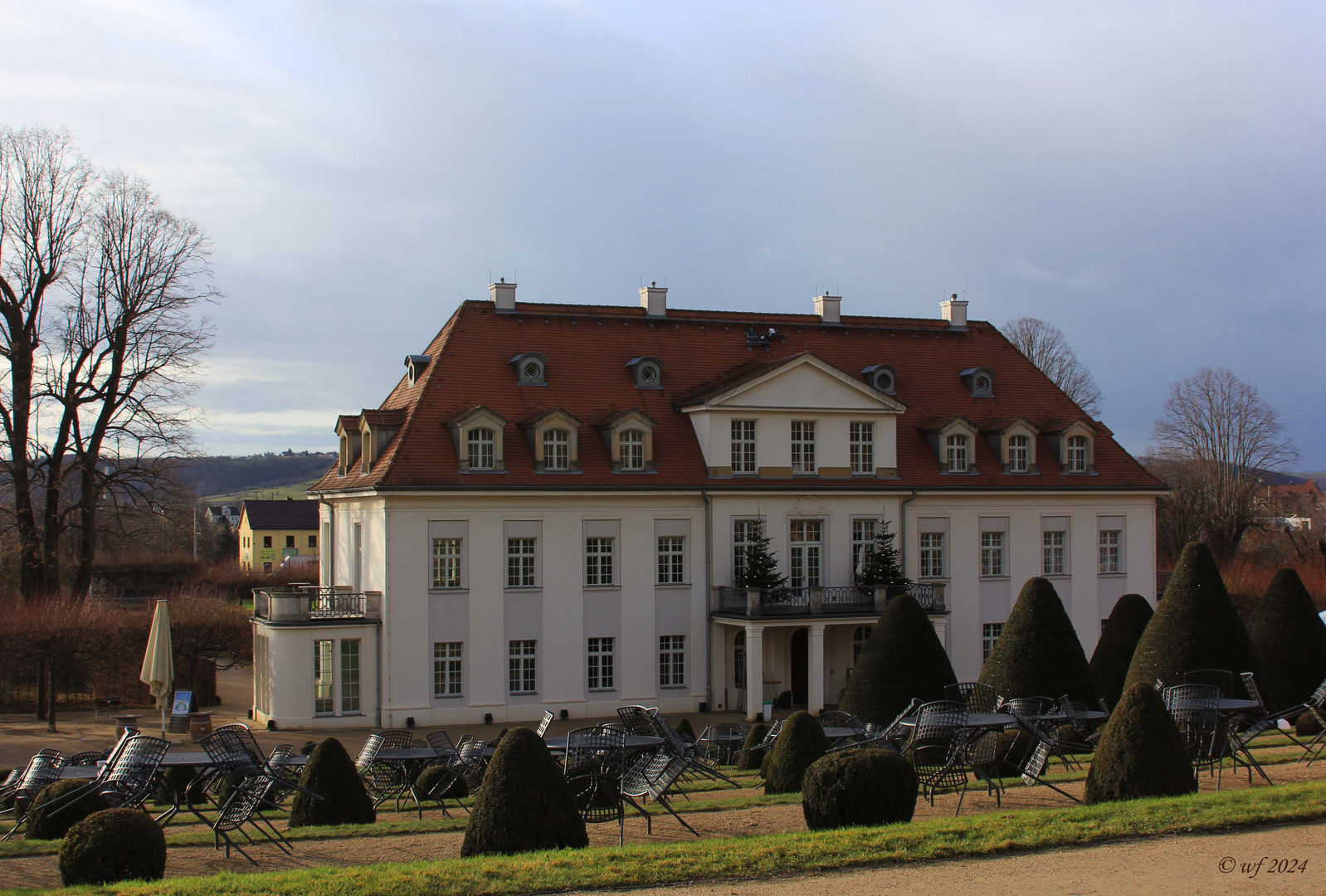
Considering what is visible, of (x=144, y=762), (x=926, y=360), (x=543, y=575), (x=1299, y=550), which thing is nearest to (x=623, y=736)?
(x=144, y=762)

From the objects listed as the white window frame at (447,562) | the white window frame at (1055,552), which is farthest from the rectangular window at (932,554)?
the white window frame at (447,562)

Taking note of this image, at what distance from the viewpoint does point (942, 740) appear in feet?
50.3

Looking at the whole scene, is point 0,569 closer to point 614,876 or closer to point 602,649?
point 602,649

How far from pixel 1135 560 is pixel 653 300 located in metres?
18.2

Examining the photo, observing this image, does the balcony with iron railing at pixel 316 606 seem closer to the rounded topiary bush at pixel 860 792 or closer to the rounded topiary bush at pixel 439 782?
the rounded topiary bush at pixel 439 782

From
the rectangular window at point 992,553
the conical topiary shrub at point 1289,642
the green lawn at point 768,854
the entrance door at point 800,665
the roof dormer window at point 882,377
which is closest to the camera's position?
the green lawn at point 768,854

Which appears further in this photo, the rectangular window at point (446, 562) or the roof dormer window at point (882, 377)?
the roof dormer window at point (882, 377)

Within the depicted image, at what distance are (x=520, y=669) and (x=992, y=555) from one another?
616 inches

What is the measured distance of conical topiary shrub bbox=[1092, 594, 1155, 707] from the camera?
28.2m

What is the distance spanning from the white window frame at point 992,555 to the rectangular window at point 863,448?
4.59 m

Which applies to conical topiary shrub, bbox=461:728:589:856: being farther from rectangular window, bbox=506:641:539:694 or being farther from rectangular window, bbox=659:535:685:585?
rectangular window, bbox=659:535:685:585

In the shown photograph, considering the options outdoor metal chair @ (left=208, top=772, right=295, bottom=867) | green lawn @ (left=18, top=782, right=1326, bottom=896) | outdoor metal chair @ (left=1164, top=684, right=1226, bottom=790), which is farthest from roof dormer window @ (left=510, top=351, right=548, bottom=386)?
green lawn @ (left=18, top=782, right=1326, bottom=896)

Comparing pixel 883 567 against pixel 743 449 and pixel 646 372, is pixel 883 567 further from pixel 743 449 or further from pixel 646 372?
pixel 646 372

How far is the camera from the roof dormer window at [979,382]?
41469mm
